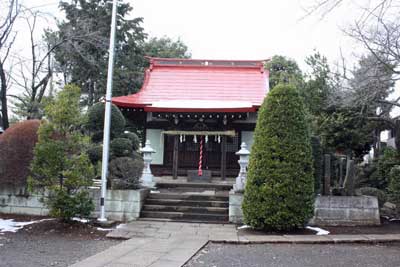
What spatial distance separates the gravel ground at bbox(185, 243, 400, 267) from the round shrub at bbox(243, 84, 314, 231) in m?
1.00

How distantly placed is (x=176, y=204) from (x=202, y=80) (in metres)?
8.78

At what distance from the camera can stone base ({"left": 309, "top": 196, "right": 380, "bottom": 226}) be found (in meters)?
9.12

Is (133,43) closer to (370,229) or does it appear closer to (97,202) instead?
(97,202)

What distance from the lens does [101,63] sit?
21.3 m

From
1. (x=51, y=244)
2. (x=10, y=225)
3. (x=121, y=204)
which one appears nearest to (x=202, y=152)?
(x=121, y=204)

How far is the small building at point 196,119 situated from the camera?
13742mm

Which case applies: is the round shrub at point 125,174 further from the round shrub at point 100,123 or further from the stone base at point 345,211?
the stone base at point 345,211

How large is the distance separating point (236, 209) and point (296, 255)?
3.13 m

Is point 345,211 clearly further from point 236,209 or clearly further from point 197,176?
point 197,176

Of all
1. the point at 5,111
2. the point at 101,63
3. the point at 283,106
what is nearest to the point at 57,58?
the point at 101,63

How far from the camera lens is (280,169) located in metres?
7.78

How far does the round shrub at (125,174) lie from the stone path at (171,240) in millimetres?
1161

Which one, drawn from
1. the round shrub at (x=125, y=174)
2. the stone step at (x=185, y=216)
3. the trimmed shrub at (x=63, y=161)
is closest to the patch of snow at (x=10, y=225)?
the trimmed shrub at (x=63, y=161)

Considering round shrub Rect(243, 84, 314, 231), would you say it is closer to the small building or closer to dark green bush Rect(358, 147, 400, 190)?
the small building
